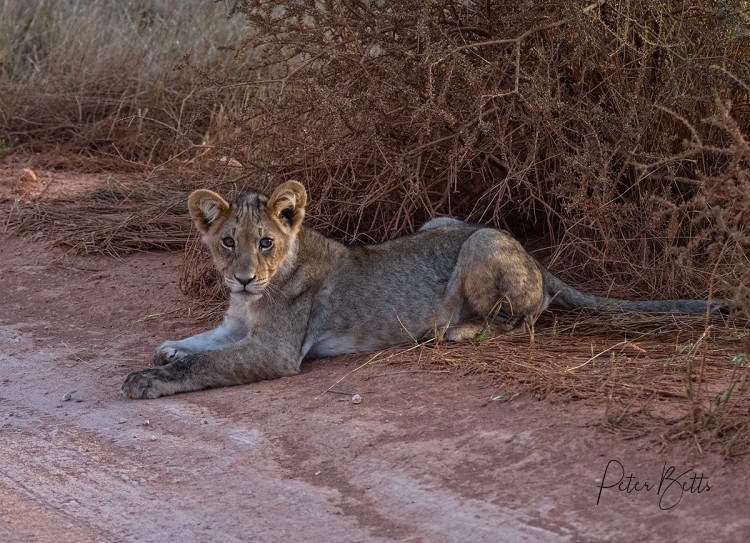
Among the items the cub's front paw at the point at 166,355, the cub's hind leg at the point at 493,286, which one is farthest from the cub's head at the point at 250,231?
the cub's hind leg at the point at 493,286

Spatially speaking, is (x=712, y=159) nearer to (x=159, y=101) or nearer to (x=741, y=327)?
(x=741, y=327)

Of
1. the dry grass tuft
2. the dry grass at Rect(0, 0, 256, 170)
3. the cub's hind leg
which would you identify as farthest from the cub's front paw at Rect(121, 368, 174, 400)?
the dry grass at Rect(0, 0, 256, 170)

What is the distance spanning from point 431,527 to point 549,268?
3.93 m

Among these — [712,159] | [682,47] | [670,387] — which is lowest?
[670,387]

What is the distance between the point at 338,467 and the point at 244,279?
1707 mm

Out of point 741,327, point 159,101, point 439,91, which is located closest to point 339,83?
point 439,91

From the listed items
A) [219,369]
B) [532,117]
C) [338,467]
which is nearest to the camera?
[338,467]

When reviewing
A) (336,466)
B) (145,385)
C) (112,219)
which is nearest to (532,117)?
(145,385)

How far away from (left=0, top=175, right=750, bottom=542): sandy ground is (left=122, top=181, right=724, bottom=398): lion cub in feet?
0.80

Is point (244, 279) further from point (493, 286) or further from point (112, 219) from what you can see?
point (112, 219)

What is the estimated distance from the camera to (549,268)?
8.35m

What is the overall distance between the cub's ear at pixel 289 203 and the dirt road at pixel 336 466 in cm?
Result: 87

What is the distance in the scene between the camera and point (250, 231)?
693 centimetres

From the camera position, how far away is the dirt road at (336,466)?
15.3 ft
